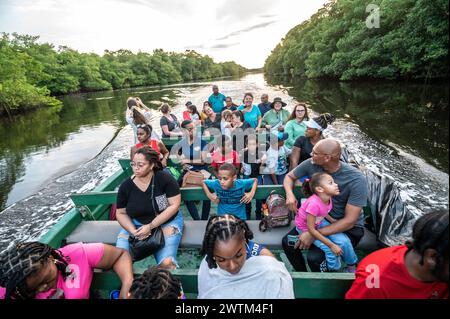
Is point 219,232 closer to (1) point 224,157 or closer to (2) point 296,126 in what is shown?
(1) point 224,157

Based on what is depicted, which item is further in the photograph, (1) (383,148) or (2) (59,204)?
(1) (383,148)

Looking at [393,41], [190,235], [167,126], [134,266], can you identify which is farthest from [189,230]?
[393,41]

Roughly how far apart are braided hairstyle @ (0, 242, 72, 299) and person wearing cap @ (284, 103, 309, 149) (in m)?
4.21

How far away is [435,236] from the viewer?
Result: 106 centimetres

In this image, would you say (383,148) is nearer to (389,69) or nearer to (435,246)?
(435,246)

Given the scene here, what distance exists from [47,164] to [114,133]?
4.27 meters

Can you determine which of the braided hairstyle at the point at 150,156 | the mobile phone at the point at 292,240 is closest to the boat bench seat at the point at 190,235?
the mobile phone at the point at 292,240

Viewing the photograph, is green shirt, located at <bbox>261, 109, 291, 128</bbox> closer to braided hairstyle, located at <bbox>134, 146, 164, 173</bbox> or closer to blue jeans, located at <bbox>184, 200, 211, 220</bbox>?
blue jeans, located at <bbox>184, 200, 211, 220</bbox>

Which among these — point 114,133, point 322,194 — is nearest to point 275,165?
point 322,194

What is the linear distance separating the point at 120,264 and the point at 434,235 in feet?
6.69

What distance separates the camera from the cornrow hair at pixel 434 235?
103 centimetres

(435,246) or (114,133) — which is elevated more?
(435,246)

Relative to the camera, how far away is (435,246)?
107cm

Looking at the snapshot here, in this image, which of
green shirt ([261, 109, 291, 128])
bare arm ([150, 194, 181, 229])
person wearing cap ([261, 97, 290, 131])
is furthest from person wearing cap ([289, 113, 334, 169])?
green shirt ([261, 109, 291, 128])
